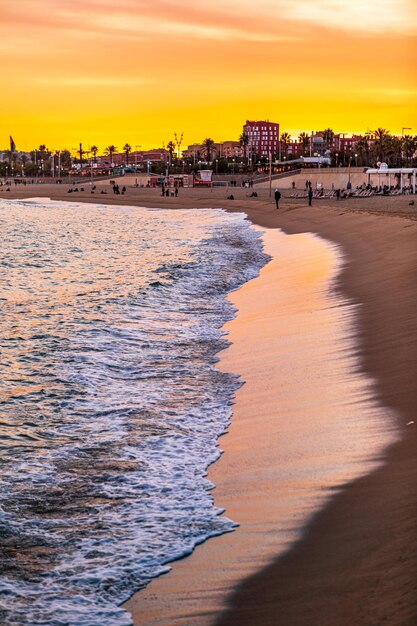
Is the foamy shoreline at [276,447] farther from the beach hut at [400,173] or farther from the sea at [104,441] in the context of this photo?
the beach hut at [400,173]

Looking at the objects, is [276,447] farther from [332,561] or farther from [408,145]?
[408,145]

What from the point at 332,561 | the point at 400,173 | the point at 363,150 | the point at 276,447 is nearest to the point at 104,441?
the point at 276,447

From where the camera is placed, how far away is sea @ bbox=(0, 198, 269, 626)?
6277 mm

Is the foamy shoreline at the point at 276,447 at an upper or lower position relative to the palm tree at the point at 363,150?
lower

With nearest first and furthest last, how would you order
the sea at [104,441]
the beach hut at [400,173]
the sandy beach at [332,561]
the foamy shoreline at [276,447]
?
the sandy beach at [332,561] → the foamy shoreline at [276,447] → the sea at [104,441] → the beach hut at [400,173]

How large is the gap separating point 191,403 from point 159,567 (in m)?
4.74

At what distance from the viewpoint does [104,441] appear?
9477 millimetres

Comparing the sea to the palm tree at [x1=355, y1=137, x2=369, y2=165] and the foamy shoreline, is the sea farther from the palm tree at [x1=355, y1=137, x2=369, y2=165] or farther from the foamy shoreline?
the palm tree at [x1=355, y1=137, x2=369, y2=165]

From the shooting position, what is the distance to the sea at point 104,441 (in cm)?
628

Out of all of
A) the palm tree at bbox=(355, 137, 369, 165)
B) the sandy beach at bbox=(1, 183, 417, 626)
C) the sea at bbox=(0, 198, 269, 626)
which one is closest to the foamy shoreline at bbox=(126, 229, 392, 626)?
the sandy beach at bbox=(1, 183, 417, 626)

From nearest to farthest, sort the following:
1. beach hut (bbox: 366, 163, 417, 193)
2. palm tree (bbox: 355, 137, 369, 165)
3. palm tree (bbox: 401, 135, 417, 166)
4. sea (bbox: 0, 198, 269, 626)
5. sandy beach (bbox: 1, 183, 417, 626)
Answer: sandy beach (bbox: 1, 183, 417, 626) < sea (bbox: 0, 198, 269, 626) < beach hut (bbox: 366, 163, 417, 193) < palm tree (bbox: 401, 135, 417, 166) < palm tree (bbox: 355, 137, 369, 165)

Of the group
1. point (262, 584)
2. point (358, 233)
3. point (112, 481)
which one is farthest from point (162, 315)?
point (358, 233)

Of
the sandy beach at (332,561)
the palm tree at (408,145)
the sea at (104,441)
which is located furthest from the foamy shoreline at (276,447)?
the palm tree at (408,145)

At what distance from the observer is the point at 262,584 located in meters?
5.70
